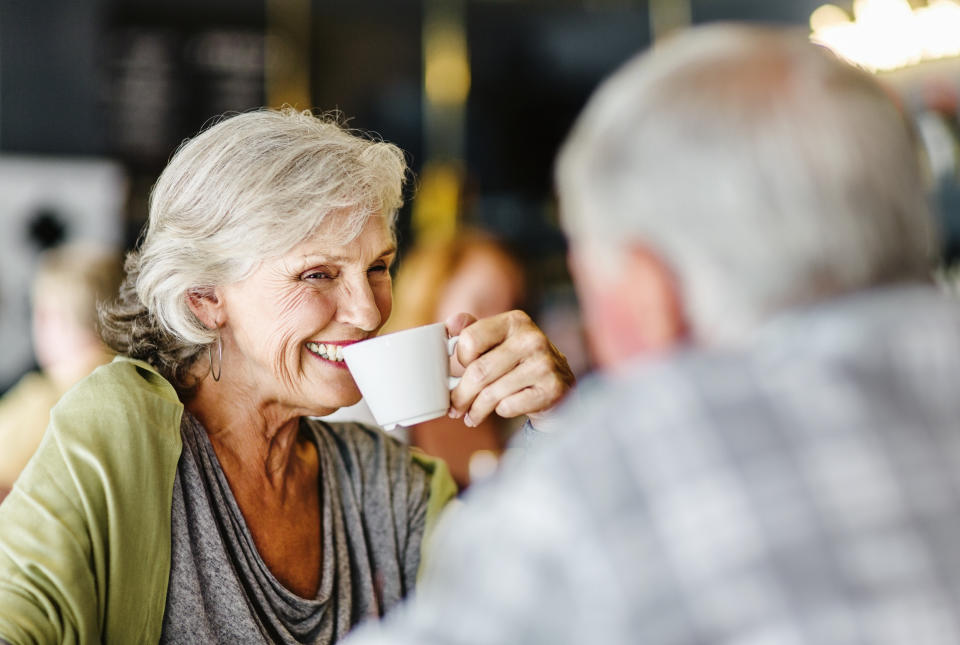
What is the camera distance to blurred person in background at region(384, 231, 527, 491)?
2262mm

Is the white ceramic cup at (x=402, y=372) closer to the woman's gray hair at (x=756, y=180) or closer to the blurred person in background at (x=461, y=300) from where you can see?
the woman's gray hair at (x=756, y=180)

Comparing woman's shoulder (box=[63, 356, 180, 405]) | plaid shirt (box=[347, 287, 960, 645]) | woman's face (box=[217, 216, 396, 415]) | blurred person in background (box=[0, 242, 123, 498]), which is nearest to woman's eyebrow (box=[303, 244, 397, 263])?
woman's face (box=[217, 216, 396, 415])

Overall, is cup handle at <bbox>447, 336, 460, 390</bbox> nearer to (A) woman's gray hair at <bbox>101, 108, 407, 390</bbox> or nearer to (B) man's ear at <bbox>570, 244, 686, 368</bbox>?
(A) woman's gray hair at <bbox>101, 108, 407, 390</bbox>

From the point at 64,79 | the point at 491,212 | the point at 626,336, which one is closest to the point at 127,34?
the point at 64,79

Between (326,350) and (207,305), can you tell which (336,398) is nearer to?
(326,350)

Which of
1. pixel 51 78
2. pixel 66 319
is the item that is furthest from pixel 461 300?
pixel 51 78

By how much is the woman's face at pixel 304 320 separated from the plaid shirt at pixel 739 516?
2.24 feet

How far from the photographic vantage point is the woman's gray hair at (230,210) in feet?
3.96

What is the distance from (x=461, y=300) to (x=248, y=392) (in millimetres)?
1111

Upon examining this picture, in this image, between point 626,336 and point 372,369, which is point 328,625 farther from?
point 626,336

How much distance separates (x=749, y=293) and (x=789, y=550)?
167 mm

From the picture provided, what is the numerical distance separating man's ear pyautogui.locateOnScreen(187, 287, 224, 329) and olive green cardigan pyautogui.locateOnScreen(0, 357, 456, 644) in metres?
0.14

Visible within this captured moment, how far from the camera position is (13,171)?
12.3 feet

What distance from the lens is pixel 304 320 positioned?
1226 mm
